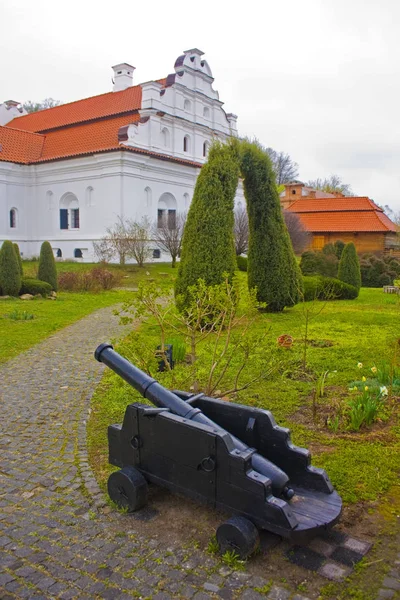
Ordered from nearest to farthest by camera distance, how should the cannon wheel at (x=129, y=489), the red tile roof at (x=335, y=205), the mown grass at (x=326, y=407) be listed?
the cannon wheel at (x=129, y=489), the mown grass at (x=326, y=407), the red tile roof at (x=335, y=205)

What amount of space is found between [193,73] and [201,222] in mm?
25314

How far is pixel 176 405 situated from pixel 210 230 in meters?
7.73

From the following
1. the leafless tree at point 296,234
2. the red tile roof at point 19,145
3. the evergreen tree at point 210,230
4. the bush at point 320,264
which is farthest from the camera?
the leafless tree at point 296,234

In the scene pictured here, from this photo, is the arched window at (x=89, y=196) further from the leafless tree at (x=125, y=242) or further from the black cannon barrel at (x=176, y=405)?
the black cannon barrel at (x=176, y=405)

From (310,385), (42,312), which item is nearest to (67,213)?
(42,312)

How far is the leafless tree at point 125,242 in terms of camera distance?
2547 centimetres

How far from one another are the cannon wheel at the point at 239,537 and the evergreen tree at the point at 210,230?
7901 millimetres

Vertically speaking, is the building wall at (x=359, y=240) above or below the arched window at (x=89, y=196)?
below

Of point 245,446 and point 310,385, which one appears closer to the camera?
point 245,446

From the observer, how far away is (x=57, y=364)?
7609 millimetres

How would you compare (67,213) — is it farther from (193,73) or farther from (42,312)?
(42,312)

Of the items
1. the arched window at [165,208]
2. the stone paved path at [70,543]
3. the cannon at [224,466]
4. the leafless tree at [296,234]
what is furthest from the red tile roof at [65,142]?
the cannon at [224,466]

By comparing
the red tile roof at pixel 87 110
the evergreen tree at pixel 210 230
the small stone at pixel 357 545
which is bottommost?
the small stone at pixel 357 545

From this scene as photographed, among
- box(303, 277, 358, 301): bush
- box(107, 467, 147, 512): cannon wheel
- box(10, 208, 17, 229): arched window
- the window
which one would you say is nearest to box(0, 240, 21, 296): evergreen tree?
box(303, 277, 358, 301): bush
